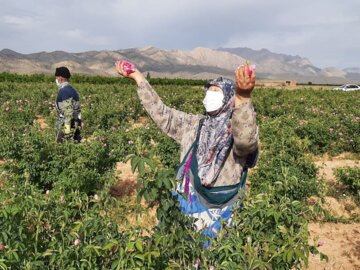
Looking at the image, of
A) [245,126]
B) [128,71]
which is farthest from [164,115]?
[245,126]

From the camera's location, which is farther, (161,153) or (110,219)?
(161,153)

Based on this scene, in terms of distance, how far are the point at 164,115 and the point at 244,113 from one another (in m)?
0.85

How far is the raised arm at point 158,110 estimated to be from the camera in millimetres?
2514

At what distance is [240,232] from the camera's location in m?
1.88

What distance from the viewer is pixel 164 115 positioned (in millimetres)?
2578

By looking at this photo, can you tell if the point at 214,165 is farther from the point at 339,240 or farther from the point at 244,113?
the point at 339,240

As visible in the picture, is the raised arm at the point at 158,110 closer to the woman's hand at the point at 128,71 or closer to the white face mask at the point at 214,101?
the woman's hand at the point at 128,71

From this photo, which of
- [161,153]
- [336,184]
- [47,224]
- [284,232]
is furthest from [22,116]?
[284,232]

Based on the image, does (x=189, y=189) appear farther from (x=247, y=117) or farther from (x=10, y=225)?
(x=10, y=225)

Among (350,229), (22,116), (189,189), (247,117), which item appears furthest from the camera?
(22,116)

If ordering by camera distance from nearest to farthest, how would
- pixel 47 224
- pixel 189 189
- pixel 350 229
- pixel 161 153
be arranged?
pixel 47 224, pixel 189 189, pixel 350 229, pixel 161 153

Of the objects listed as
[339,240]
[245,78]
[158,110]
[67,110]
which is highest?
[245,78]

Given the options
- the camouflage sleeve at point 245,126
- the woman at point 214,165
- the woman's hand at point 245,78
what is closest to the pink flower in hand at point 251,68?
the woman's hand at point 245,78

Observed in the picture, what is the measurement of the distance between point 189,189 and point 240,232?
54cm
